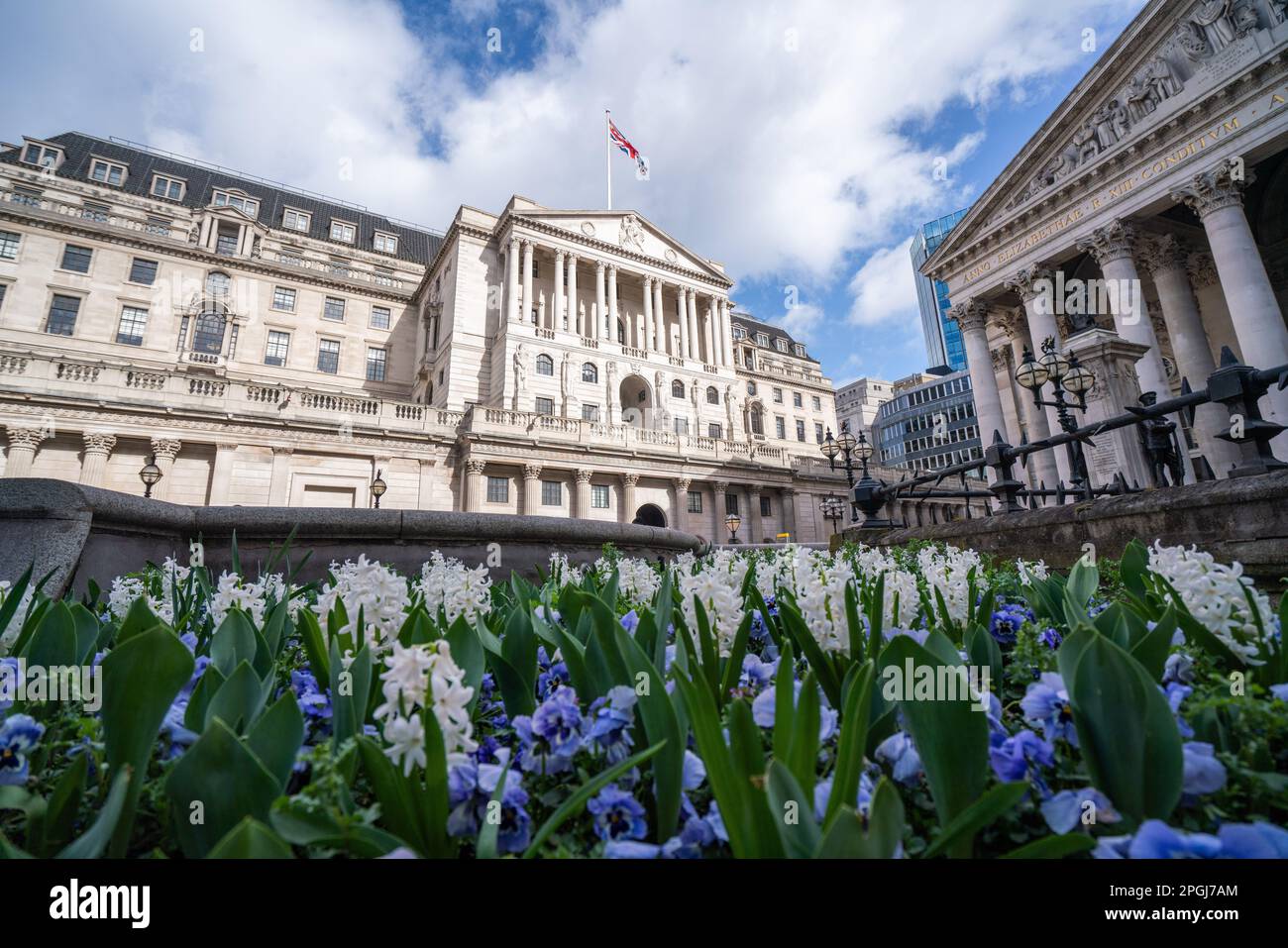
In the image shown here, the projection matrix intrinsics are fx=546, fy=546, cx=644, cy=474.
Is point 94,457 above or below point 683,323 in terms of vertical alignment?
below

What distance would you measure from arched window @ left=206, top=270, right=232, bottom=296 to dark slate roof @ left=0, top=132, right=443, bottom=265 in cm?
705

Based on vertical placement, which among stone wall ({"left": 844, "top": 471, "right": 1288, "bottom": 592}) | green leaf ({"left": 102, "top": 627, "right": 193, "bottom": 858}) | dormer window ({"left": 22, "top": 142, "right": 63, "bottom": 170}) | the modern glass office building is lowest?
green leaf ({"left": 102, "top": 627, "right": 193, "bottom": 858})

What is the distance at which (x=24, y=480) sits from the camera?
3.64 meters

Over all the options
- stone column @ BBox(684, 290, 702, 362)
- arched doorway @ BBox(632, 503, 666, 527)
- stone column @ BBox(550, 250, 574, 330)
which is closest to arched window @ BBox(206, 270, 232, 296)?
stone column @ BBox(550, 250, 574, 330)

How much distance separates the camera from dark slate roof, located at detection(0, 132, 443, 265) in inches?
1625

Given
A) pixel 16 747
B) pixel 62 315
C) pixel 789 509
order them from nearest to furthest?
pixel 16 747, pixel 62 315, pixel 789 509

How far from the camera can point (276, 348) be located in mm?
38875

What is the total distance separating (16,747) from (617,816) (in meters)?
1.47

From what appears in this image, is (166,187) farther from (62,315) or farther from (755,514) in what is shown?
(755,514)

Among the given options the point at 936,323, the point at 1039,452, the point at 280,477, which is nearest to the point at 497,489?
the point at 280,477

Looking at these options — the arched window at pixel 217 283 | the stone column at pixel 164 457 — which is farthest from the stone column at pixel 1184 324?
the arched window at pixel 217 283

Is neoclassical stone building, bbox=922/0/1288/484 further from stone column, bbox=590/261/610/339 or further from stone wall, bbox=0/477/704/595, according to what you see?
stone column, bbox=590/261/610/339
